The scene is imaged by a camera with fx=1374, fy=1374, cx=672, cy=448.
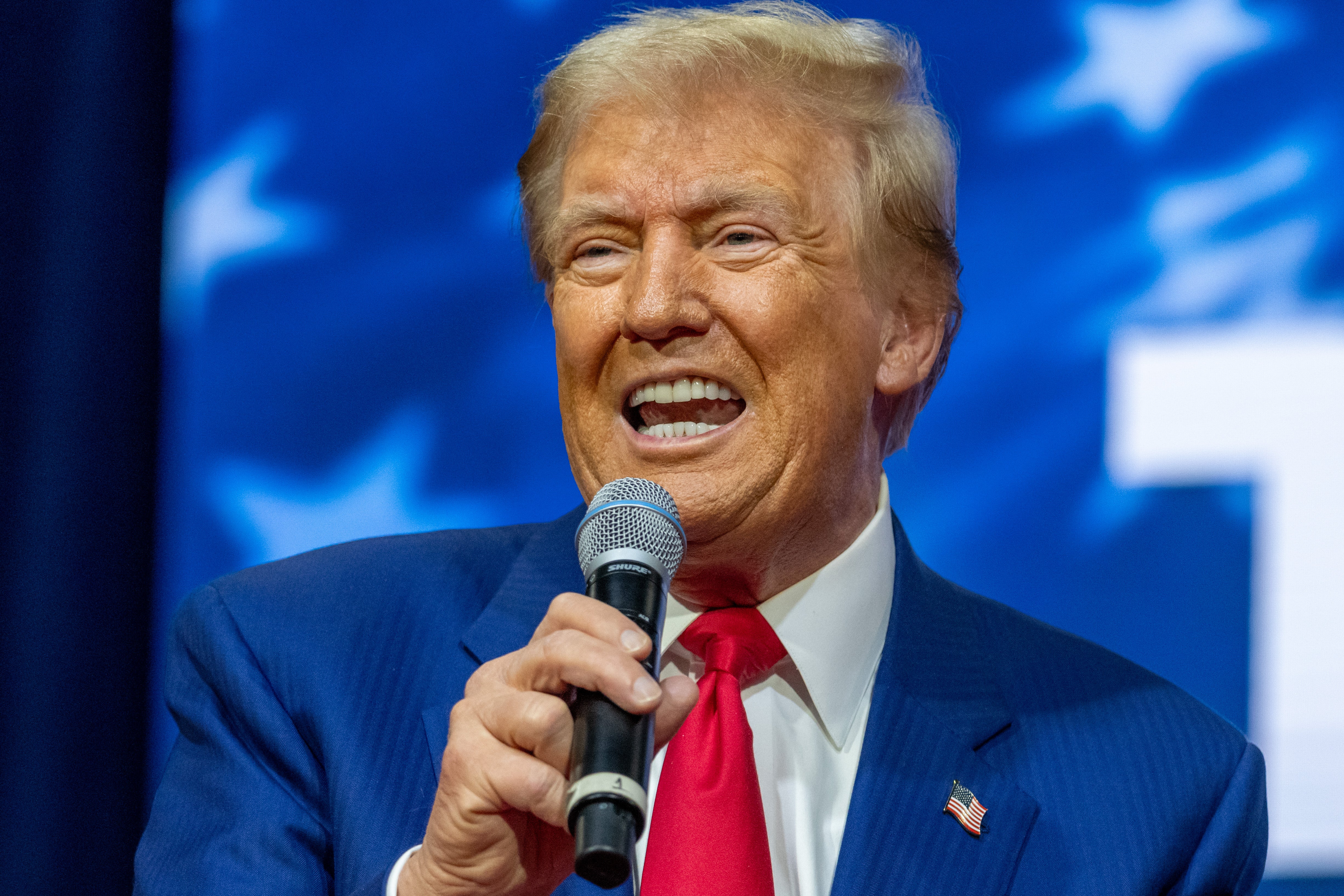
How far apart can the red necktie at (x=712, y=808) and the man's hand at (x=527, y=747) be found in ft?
0.73

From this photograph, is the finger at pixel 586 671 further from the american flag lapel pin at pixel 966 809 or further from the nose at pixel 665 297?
the american flag lapel pin at pixel 966 809

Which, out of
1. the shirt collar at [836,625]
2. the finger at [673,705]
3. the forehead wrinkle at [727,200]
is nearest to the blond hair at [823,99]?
the forehead wrinkle at [727,200]

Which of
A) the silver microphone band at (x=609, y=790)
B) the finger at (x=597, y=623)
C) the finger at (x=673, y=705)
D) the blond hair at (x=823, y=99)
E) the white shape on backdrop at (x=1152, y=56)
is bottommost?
the silver microphone band at (x=609, y=790)

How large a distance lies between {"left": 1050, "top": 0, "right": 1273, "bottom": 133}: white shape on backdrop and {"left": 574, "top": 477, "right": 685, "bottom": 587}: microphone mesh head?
1591 mm

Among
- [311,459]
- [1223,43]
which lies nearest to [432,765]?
[311,459]

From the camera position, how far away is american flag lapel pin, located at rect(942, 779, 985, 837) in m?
1.64

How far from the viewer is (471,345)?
2.42 meters

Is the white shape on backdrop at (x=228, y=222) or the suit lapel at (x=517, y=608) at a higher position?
the white shape on backdrop at (x=228, y=222)

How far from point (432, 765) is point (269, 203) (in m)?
1.22

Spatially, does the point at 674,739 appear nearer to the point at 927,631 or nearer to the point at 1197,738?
the point at 927,631

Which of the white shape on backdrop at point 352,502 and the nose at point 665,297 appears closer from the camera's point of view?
the nose at point 665,297

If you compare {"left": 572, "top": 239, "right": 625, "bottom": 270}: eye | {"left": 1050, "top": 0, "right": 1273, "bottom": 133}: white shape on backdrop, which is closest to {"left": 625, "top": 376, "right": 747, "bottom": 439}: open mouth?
{"left": 572, "top": 239, "right": 625, "bottom": 270}: eye

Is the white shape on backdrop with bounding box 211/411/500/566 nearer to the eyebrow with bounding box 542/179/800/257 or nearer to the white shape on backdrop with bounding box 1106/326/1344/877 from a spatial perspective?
the eyebrow with bounding box 542/179/800/257

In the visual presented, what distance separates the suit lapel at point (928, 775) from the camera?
160 centimetres
